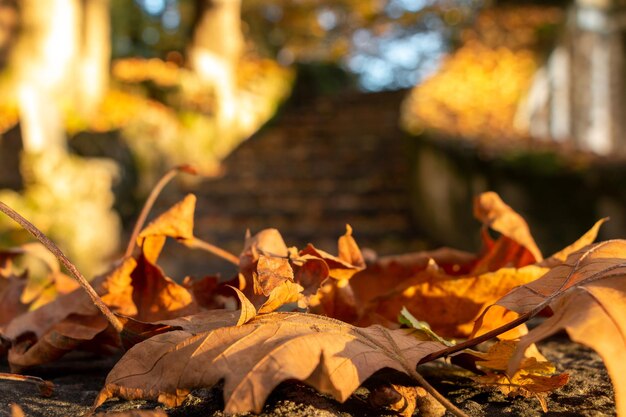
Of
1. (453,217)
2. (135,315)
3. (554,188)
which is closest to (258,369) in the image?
(135,315)

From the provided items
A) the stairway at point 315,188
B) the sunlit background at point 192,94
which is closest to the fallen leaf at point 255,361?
the sunlit background at point 192,94

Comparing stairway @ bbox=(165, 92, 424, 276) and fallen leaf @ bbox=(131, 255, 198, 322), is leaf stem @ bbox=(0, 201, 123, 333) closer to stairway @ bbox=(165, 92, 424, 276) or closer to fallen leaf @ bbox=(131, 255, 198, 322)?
fallen leaf @ bbox=(131, 255, 198, 322)

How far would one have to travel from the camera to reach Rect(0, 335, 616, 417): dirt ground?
0.69 meters

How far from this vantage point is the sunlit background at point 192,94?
24.4 ft

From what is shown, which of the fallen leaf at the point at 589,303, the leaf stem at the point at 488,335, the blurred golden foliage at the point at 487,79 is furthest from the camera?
the blurred golden foliage at the point at 487,79

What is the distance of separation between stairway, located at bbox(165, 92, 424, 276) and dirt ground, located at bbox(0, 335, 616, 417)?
654 centimetres

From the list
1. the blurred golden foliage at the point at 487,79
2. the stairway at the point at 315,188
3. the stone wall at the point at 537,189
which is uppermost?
the blurred golden foliage at the point at 487,79

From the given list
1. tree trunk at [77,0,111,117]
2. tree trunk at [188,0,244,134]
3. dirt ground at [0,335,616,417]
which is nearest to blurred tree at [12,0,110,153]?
tree trunk at [77,0,111,117]

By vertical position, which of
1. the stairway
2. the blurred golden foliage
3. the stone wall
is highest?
the blurred golden foliage

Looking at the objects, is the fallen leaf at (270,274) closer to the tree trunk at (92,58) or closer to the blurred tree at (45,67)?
the blurred tree at (45,67)

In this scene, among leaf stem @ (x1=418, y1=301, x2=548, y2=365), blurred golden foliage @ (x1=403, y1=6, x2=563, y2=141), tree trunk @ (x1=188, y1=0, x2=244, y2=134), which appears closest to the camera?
leaf stem @ (x1=418, y1=301, x2=548, y2=365)

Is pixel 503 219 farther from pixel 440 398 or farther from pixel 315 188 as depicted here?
pixel 315 188

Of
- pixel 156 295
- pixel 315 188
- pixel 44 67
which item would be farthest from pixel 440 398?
pixel 315 188

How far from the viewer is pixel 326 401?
0.71m
